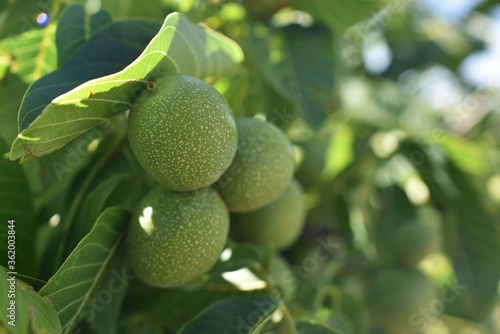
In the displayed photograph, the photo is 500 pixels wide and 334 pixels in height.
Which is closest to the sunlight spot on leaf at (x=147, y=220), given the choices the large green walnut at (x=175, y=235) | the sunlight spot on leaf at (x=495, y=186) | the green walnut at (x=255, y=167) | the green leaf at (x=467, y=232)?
the large green walnut at (x=175, y=235)

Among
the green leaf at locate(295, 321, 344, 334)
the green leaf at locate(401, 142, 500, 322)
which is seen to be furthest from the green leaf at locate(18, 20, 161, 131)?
the green leaf at locate(401, 142, 500, 322)

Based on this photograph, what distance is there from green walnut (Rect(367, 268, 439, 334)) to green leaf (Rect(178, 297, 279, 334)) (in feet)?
2.51

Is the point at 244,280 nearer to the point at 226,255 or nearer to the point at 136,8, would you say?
the point at 226,255

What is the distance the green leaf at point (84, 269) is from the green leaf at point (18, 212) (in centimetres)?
15

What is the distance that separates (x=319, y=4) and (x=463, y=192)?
0.68 metres

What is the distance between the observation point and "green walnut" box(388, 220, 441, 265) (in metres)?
1.72

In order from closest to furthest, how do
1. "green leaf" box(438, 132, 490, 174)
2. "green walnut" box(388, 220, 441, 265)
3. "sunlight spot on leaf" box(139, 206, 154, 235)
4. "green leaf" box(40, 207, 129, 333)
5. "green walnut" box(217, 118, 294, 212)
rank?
"green leaf" box(40, 207, 129, 333)
"sunlight spot on leaf" box(139, 206, 154, 235)
"green walnut" box(217, 118, 294, 212)
"green leaf" box(438, 132, 490, 174)
"green walnut" box(388, 220, 441, 265)

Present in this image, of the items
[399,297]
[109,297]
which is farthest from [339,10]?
[109,297]

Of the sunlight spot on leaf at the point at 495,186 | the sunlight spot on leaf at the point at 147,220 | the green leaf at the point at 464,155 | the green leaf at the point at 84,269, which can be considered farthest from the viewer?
the sunlight spot on leaf at the point at 495,186

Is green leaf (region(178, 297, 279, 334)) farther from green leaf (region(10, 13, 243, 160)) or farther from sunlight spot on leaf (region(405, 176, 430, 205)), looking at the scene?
sunlight spot on leaf (region(405, 176, 430, 205))

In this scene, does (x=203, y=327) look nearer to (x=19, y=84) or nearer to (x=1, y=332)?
(x=1, y=332)

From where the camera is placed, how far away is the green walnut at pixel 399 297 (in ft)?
5.50

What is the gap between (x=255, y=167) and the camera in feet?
3.40

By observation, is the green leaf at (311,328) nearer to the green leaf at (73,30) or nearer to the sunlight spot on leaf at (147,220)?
the sunlight spot on leaf at (147,220)
